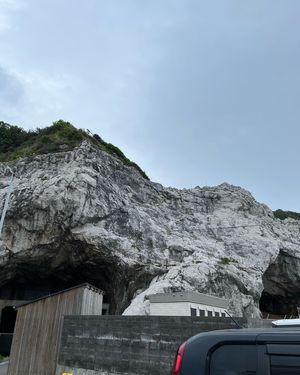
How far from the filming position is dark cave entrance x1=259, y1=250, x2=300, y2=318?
27.0m

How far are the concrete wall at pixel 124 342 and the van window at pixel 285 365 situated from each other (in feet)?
18.6

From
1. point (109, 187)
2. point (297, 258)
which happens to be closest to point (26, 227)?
point (109, 187)

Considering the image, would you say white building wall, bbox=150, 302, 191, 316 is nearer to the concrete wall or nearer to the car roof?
the concrete wall

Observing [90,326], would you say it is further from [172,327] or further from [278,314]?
[278,314]

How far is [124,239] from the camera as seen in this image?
21375 millimetres

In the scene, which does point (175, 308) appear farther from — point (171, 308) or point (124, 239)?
point (124, 239)

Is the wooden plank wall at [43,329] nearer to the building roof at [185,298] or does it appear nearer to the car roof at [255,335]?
the building roof at [185,298]

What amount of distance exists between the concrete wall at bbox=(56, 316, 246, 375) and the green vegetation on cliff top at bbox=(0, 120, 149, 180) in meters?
20.6

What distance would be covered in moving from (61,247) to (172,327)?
52.5ft

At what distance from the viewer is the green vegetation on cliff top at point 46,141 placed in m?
30.8

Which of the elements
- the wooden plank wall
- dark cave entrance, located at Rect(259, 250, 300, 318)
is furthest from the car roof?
dark cave entrance, located at Rect(259, 250, 300, 318)

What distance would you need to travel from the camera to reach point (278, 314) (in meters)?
31.8

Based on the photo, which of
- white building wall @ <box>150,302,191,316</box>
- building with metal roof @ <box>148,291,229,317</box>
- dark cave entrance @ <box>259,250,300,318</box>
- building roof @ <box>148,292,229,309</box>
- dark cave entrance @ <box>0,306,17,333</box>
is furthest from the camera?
dark cave entrance @ <box>0,306,17,333</box>

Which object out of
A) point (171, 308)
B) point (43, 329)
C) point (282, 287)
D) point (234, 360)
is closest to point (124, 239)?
point (171, 308)
